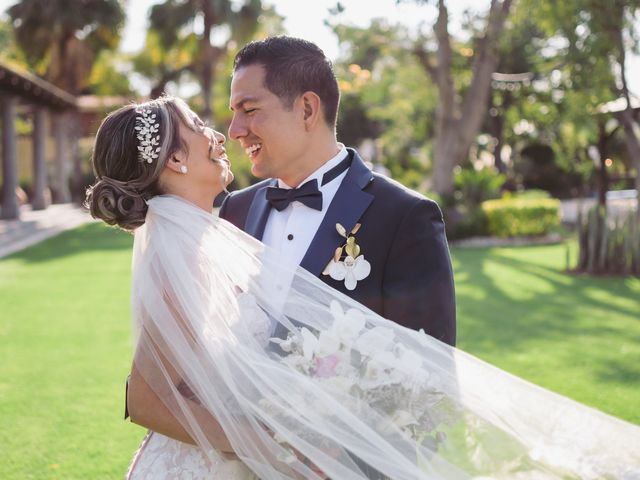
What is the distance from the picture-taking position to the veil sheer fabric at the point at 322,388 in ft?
6.88

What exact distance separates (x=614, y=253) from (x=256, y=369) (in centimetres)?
1175

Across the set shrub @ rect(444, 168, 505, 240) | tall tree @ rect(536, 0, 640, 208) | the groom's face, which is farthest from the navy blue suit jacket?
shrub @ rect(444, 168, 505, 240)

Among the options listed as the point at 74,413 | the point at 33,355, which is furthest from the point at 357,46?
the point at 74,413

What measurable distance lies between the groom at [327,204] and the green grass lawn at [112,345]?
2.68 metres

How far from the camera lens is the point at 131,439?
5.11m

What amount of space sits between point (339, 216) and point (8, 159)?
68.8ft

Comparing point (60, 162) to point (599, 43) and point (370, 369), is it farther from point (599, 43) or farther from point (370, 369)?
point (370, 369)

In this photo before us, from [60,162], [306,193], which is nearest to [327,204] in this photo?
[306,193]

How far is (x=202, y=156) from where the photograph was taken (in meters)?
2.50

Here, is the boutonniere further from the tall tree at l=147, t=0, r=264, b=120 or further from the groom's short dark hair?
the tall tree at l=147, t=0, r=264, b=120

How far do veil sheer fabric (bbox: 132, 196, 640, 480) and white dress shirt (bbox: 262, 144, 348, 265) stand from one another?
0.28 meters

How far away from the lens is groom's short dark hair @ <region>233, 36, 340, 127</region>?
2.63m

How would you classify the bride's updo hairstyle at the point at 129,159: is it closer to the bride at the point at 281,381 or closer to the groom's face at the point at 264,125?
the bride at the point at 281,381

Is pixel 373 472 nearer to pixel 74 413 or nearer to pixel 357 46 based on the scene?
pixel 74 413
